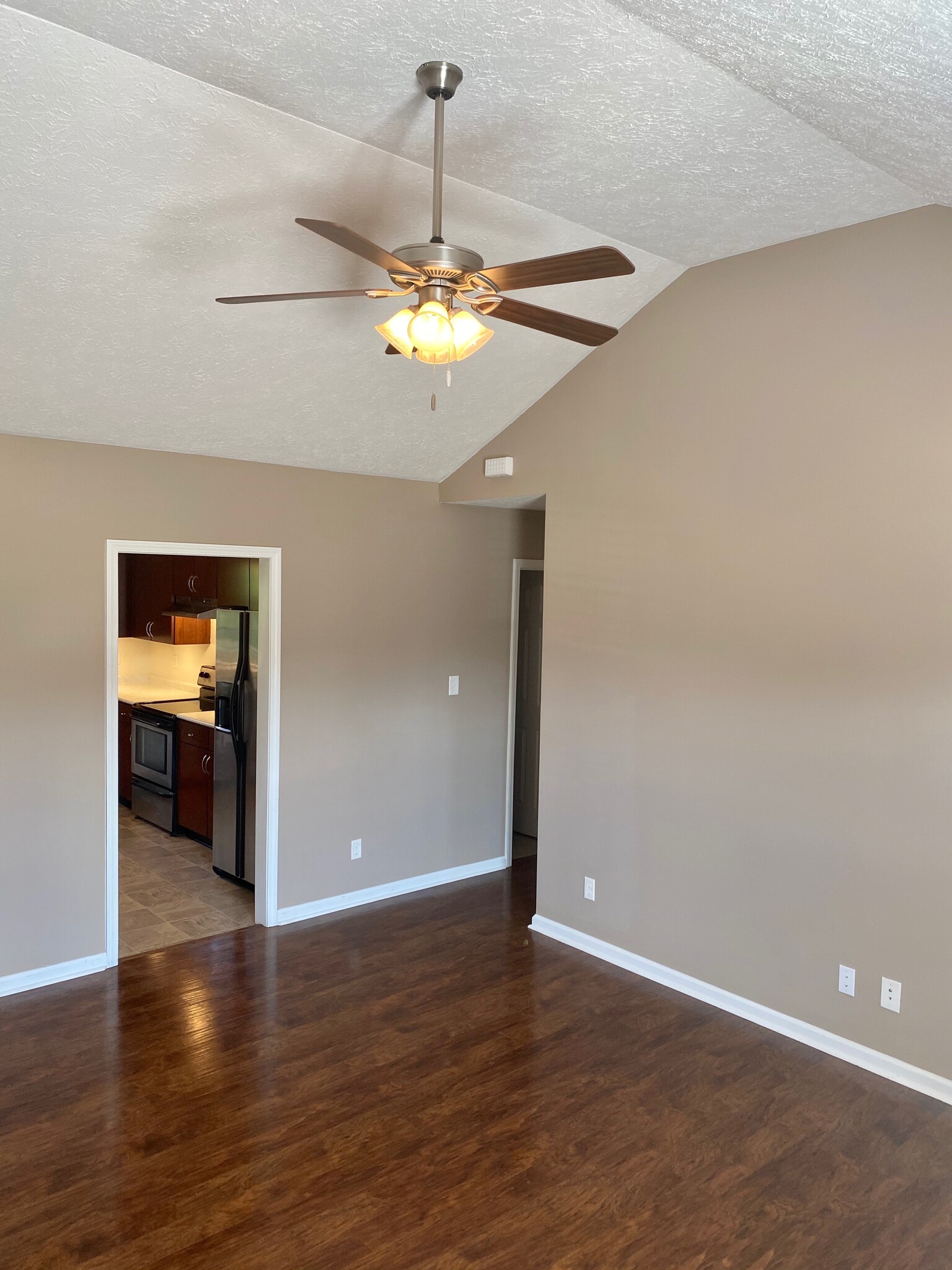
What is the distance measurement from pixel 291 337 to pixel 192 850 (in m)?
3.75

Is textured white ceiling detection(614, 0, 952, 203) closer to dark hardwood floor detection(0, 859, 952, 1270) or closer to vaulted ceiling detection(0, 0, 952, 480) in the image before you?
vaulted ceiling detection(0, 0, 952, 480)

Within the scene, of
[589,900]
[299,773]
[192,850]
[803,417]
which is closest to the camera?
[803,417]

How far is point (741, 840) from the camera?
392cm

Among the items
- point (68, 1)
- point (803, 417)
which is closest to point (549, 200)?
point (803, 417)

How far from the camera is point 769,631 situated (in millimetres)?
3811

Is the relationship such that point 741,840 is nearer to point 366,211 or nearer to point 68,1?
point 366,211

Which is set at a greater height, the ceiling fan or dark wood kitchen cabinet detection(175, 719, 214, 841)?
the ceiling fan

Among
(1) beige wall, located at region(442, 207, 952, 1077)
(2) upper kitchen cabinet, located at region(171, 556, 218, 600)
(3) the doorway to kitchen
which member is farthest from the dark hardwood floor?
(2) upper kitchen cabinet, located at region(171, 556, 218, 600)

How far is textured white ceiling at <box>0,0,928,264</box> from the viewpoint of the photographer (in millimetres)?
2207

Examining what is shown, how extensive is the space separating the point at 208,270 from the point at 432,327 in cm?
132

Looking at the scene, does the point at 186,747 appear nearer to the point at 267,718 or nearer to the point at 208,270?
the point at 267,718

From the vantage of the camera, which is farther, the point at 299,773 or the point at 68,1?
the point at 299,773

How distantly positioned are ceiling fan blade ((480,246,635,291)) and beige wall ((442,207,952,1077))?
1821 millimetres

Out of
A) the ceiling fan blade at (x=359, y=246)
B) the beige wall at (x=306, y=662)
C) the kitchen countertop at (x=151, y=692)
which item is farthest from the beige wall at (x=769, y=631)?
the kitchen countertop at (x=151, y=692)
